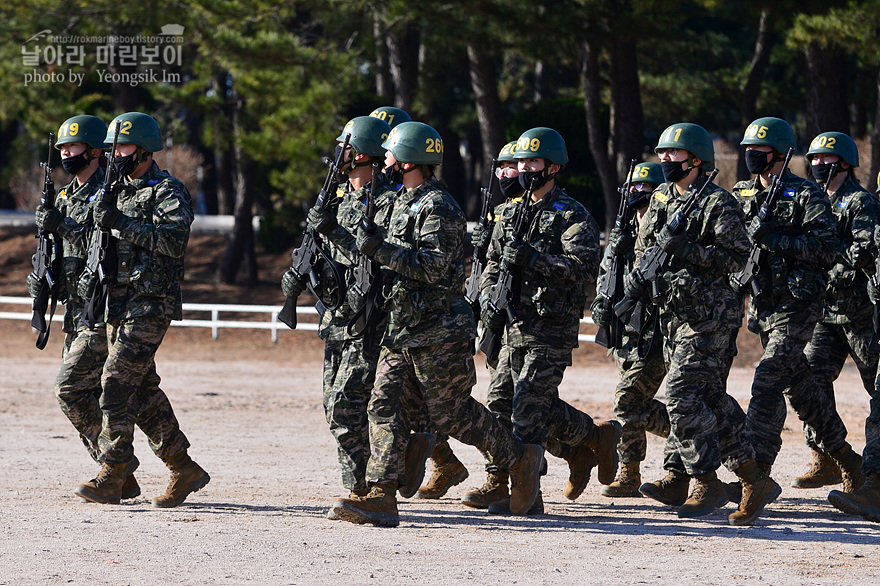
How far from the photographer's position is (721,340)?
24.0 ft

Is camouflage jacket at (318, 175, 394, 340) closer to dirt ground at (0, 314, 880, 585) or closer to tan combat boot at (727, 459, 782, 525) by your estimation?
dirt ground at (0, 314, 880, 585)

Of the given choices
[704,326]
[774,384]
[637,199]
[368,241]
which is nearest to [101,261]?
[368,241]

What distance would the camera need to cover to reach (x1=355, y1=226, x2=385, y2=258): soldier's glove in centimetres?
656

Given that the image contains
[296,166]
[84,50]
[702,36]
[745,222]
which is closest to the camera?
[745,222]

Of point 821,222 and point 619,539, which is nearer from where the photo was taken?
point 619,539

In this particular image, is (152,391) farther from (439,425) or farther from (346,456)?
(439,425)

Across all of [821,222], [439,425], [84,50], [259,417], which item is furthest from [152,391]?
[84,50]

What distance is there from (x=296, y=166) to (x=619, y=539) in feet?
57.5

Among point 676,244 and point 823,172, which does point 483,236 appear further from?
point 823,172

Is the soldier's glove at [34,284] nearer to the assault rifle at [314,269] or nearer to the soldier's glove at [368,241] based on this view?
the assault rifle at [314,269]

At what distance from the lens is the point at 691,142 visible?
7.46 metres

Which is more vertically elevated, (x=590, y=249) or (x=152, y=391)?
(x=590, y=249)

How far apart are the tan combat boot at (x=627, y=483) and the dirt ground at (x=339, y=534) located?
14cm

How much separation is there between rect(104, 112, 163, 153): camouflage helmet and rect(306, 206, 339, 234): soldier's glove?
1524mm
